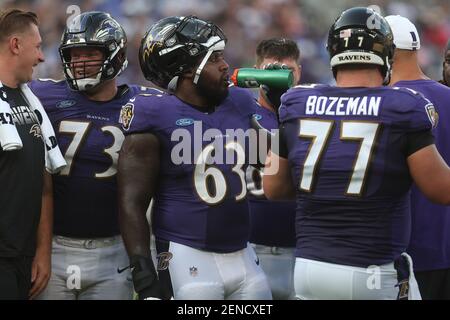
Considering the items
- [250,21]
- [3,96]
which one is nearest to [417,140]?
[3,96]

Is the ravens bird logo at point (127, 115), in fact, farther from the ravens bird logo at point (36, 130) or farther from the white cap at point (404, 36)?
the white cap at point (404, 36)

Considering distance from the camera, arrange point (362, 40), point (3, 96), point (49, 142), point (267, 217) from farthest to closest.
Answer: point (267, 217), point (49, 142), point (3, 96), point (362, 40)

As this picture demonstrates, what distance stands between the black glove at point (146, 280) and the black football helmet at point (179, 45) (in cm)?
87

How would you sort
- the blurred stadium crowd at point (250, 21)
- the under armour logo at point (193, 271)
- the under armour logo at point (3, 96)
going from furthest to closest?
the blurred stadium crowd at point (250, 21) < the under armour logo at point (3, 96) < the under armour logo at point (193, 271)

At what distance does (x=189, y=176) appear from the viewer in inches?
148

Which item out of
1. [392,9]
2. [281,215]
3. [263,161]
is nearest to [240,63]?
[392,9]

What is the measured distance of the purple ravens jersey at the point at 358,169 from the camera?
3.35 meters

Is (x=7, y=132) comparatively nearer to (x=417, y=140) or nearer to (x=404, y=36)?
(x=417, y=140)

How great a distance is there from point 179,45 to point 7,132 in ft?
2.78

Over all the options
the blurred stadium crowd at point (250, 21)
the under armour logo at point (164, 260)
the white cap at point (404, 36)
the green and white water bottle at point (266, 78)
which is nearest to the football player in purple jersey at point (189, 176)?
the under armour logo at point (164, 260)

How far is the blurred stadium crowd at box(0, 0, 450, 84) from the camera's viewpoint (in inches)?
406

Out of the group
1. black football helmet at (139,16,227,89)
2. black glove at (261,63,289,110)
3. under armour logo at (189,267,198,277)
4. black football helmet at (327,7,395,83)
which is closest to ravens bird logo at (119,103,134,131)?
black football helmet at (139,16,227,89)

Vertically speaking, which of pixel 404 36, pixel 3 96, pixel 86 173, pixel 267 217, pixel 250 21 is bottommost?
pixel 250 21
